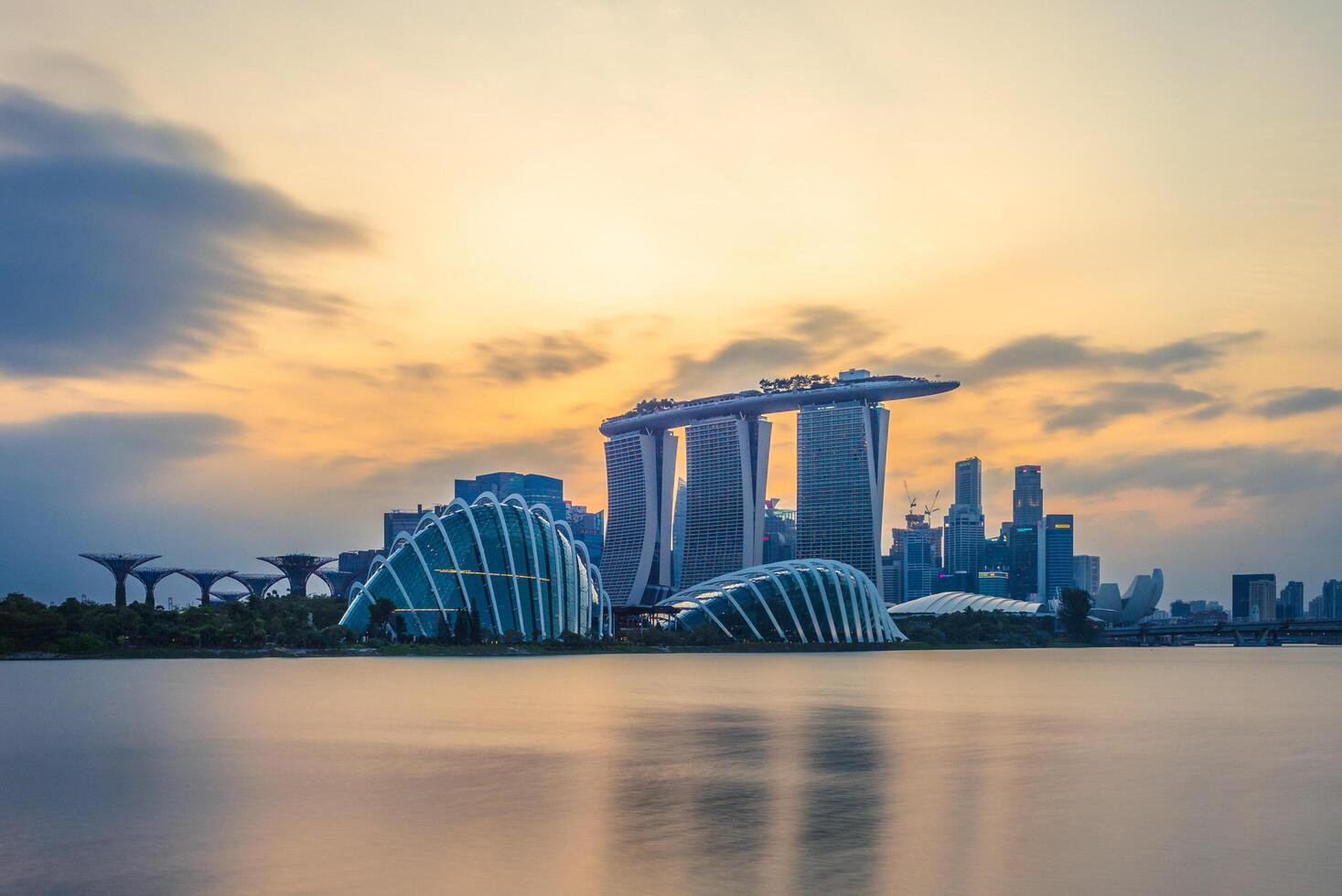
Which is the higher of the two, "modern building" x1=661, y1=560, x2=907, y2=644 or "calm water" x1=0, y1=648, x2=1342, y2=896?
"calm water" x1=0, y1=648, x2=1342, y2=896

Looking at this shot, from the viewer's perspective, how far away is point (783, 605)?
522 feet

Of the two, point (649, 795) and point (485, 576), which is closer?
point (649, 795)

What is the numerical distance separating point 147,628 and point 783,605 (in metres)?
81.6

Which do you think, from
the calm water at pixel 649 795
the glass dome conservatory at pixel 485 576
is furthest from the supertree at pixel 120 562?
the calm water at pixel 649 795

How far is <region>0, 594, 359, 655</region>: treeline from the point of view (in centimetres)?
9531

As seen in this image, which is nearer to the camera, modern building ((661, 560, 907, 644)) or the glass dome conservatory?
A: the glass dome conservatory

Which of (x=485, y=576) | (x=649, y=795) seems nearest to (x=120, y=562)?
(x=485, y=576)

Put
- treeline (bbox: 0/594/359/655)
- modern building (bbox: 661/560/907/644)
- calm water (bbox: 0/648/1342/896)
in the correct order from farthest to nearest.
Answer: modern building (bbox: 661/560/907/644), treeline (bbox: 0/594/359/655), calm water (bbox: 0/648/1342/896)

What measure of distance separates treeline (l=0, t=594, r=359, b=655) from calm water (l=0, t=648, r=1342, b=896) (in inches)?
1454

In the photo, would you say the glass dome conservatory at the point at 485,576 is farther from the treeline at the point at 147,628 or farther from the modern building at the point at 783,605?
the modern building at the point at 783,605

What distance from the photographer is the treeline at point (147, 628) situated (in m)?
95.3

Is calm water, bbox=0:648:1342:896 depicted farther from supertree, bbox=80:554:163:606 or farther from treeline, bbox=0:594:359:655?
supertree, bbox=80:554:163:606

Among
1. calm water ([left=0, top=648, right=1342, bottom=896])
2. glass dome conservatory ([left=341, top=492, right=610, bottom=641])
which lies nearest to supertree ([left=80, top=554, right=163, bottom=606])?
glass dome conservatory ([left=341, top=492, right=610, bottom=641])

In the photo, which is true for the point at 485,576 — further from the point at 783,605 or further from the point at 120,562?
the point at 120,562
